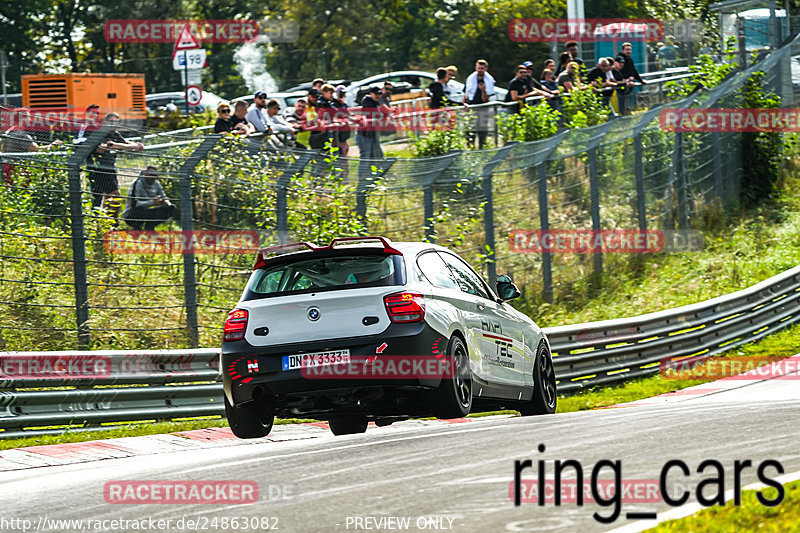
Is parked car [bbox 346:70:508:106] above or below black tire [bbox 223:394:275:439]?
above

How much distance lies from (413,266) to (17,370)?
3974 millimetres

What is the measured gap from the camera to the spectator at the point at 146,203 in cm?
1486

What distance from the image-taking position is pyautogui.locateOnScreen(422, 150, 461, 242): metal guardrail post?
18484 millimetres

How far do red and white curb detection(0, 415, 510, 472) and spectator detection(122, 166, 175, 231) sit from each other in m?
3.28

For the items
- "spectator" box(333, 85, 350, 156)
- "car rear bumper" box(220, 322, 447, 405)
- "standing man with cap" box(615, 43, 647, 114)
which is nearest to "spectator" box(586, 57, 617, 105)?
"standing man with cap" box(615, 43, 647, 114)

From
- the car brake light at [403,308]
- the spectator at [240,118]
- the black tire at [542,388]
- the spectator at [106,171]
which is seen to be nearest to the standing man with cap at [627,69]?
the spectator at [240,118]

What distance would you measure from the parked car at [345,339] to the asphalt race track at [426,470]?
33 centimetres

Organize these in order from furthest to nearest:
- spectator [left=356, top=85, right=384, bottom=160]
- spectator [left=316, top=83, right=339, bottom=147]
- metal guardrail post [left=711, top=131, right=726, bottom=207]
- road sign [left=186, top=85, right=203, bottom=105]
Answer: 1. road sign [left=186, top=85, right=203, bottom=105]
2. metal guardrail post [left=711, top=131, right=726, bottom=207]
3. spectator [left=356, top=85, right=384, bottom=160]
4. spectator [left=316, top=83, right=339, bottom=147]

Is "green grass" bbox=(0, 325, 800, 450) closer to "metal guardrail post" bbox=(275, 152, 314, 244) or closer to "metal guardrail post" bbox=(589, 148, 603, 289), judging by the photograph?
A: "metal guardrail post" bbox=(589, 148, 603, 289)

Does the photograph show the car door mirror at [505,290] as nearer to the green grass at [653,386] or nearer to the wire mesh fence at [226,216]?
the green grass at [653,386]

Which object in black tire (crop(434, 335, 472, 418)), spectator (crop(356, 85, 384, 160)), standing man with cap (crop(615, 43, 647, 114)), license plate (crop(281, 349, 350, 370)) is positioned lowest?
black tire (crop(434, 335, 472, 418))

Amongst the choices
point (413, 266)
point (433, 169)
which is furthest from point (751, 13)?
point (413, 266)

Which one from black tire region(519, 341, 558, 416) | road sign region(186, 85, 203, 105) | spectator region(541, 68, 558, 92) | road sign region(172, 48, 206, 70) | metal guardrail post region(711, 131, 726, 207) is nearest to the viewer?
black tire region(519, 341, 558, 416)

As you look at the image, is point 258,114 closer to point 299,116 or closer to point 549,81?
point 299,116
